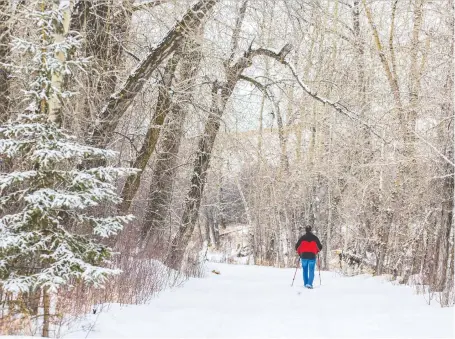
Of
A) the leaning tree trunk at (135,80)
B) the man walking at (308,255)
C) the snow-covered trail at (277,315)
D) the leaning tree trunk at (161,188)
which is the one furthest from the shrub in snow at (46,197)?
the man walking at (308,255)

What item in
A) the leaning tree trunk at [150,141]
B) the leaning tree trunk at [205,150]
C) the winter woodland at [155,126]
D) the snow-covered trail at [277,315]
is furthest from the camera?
the leaning tree trunk at [205,150]

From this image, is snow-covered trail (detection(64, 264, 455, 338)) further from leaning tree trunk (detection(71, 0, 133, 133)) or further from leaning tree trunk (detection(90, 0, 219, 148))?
leaning tree trunk (detection(71, 0, 133, 133))

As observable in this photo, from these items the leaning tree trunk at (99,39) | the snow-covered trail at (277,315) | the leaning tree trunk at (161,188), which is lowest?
the snow-covered trail at (277,315)

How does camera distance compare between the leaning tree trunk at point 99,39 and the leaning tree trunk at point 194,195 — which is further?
the leaning tree trunk at point 194,195

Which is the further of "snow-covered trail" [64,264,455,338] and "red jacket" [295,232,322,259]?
"red jacket" [295,232,322,259]

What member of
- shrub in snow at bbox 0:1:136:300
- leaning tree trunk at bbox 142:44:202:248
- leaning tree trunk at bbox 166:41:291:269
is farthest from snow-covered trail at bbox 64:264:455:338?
leaning tree trunk at bbox 142:44:202:248

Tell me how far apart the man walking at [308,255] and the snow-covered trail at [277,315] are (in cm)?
43

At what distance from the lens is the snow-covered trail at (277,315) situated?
628 cm

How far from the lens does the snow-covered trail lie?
6.28 metres

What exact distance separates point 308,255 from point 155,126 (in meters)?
5.13

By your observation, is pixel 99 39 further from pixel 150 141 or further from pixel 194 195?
pixel 194 195

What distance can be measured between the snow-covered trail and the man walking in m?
0.43

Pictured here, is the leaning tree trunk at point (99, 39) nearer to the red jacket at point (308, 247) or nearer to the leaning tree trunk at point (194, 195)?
the leaning tree trunk at point (194, 195)

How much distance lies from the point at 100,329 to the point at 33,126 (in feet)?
7.93
